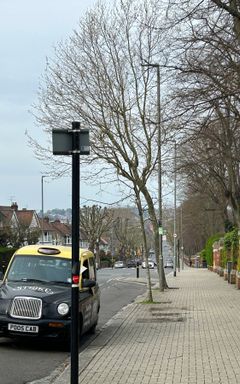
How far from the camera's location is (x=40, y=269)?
1166 cm

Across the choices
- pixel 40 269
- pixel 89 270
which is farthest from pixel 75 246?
pixel 89 270

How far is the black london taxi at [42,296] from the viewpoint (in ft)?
33.5

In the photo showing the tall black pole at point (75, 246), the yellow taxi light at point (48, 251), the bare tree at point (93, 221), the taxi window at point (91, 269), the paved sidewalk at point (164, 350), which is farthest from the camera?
the bare tree at point (93, 221)

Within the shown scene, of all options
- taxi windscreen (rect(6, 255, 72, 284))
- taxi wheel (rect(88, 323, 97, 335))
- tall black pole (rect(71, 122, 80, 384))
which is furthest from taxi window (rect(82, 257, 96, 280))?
tall black pole (rect(71, 122, 80, 384))

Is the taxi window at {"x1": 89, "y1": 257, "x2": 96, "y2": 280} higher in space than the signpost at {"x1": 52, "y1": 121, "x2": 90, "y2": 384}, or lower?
lower

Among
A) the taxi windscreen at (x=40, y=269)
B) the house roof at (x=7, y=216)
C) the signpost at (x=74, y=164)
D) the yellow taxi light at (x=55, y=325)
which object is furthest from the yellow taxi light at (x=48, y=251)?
the house roof at (x=7, y=216)

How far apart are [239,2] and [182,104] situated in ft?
11.0

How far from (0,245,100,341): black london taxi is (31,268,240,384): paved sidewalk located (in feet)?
2.16

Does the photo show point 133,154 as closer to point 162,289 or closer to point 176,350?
point 162,289

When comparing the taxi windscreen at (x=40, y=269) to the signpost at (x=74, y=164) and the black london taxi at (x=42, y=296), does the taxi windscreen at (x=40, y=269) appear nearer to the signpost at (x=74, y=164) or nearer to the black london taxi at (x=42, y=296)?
the black london taxi at (x=42, y=296)

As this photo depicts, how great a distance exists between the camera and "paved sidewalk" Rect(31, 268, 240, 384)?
26.3 feet

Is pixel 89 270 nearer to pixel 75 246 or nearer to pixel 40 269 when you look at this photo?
pixel 40 269

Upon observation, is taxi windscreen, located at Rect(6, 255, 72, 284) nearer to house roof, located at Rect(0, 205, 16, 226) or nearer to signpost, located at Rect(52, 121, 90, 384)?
signpost, located at Rect(52, 121, 90, 384)

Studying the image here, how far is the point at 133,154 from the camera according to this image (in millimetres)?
22234
